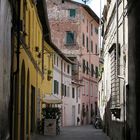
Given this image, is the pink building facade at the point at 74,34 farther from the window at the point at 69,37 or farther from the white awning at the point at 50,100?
the white awning at the point at 50,100

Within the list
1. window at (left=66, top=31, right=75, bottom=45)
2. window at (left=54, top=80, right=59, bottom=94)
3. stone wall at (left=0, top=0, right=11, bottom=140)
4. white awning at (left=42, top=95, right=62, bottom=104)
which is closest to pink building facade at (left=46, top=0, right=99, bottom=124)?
window at (left=66, top=31, right=75, bottom=45)

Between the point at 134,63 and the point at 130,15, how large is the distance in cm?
171

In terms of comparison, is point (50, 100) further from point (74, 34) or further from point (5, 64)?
point (74, 34)

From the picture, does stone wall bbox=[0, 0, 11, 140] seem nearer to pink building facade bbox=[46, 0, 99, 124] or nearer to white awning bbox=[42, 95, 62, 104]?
white awning bbox=[42, 95, 62, 104]

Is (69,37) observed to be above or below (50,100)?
above

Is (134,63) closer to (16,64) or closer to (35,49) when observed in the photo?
(16,64)

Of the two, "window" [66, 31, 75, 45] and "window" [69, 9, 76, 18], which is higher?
"window" [69, 9, 76, 18]

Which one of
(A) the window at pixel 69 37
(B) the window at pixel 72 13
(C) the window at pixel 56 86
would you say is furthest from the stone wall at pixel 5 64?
(B) the window at pixel 72 13

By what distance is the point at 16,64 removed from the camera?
14.7 metres

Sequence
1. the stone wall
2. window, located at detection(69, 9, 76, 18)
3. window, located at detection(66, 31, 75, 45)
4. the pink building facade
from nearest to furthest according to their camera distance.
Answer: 1. the stone wall
2. the pink building facade
3. window, located at detection(66, 31, 75, 45)
4. window, located at detection(69, 9, 76, 18)

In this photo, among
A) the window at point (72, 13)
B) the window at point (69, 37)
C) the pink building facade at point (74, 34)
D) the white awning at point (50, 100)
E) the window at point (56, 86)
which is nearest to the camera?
the white awning at point (50, 100)

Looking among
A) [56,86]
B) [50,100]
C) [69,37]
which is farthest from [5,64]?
[69,37]

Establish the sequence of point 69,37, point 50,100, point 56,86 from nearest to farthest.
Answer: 1. point 50,100
2. point 56,86
3. point 69,37

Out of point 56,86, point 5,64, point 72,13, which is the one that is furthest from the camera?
point 72,13
